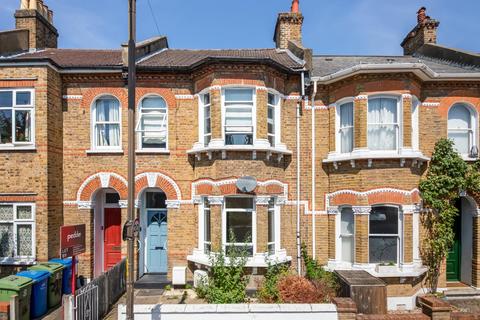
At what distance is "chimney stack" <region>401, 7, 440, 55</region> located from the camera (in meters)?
14.2

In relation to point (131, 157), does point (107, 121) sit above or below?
above

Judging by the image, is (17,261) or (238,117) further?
(238,117)

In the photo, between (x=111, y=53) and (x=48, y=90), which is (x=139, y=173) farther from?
(x=111, y=53)

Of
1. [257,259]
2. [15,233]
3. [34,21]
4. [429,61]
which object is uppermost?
[34,21]

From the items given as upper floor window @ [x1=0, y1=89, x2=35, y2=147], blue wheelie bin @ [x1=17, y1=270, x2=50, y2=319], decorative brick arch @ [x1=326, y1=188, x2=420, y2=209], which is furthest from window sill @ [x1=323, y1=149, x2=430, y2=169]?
upper floor window @ [x1=0, y1=89, x2=35, y2=147]

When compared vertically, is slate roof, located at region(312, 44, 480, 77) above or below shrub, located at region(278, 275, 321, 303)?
above

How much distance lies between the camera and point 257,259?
9.77 m

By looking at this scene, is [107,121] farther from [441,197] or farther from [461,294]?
[461,294]

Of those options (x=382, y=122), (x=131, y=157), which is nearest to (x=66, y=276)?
(x=131, y=157)

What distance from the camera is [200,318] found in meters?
6.90

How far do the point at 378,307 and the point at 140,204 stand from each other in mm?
8140

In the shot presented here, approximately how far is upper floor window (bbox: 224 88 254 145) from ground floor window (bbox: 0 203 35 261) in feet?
22.5

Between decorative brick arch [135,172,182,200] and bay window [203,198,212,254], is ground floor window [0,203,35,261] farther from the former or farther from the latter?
bay window [203,198,212,254]

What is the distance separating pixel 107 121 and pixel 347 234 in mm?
9305
